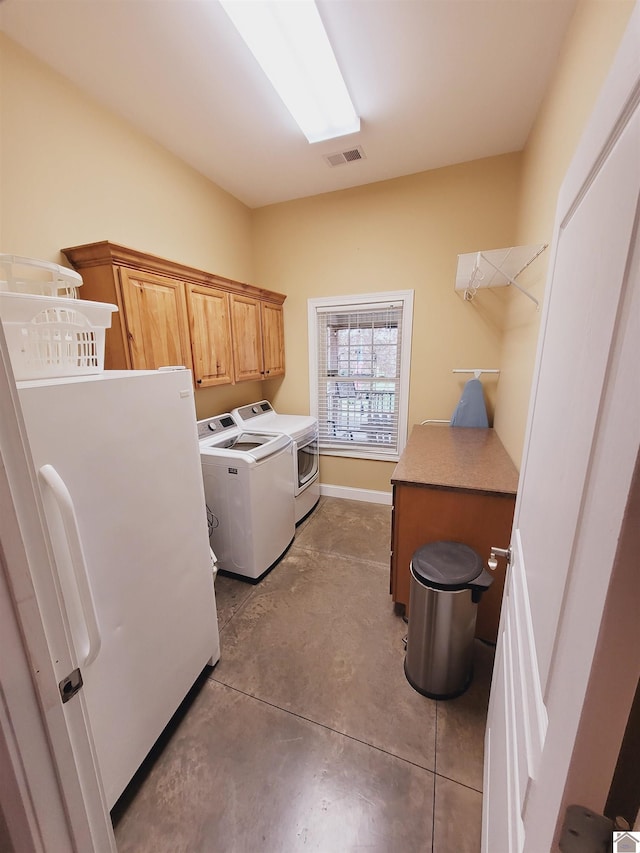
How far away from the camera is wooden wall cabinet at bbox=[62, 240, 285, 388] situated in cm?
176

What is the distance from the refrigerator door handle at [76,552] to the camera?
82cm

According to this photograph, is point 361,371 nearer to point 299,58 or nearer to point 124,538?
point 299,58

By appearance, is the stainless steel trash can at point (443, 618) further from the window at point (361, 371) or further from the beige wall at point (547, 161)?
the window at point (361, 371)

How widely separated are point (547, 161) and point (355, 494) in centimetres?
293

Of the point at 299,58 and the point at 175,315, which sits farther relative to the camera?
the point at 175,315

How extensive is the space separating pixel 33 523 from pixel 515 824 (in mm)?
1037

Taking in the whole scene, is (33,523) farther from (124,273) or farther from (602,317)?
(124,273)

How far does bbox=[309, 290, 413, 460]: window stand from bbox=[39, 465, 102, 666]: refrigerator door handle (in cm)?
273

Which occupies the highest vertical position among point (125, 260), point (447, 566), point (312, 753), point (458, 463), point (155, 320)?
point (125, 260)

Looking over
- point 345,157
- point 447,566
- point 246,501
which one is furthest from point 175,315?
point 447,566

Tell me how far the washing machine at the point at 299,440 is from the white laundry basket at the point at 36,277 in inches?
64.0

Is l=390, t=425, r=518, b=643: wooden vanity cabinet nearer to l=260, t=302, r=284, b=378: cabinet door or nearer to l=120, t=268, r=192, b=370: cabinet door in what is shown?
l=120, t=268, r=192, b=370: cabinet door

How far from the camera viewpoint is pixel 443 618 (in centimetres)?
145

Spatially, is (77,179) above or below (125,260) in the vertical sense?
above
